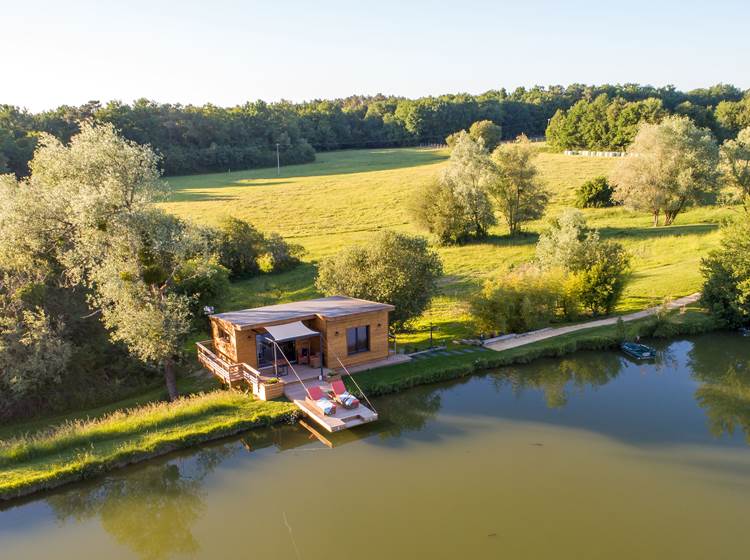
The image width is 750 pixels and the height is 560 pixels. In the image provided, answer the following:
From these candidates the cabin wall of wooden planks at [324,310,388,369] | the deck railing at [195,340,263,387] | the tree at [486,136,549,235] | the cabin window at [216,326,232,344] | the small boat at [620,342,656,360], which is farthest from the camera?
the tree at [486,136,549,235]

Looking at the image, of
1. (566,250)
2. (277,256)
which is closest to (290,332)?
(566,250)

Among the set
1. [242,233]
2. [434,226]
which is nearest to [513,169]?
[434,226]

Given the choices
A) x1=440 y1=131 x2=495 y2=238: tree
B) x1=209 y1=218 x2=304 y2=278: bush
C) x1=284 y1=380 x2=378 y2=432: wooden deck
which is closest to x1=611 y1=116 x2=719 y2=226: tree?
x1=440 y1=131 x2=495 y2=238: tree

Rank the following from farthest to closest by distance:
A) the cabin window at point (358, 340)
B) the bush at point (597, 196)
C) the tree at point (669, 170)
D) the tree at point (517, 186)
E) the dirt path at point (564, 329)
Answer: the bush at point (597, 196), the tree at point (517, 186), the tree at point (669, 170), the dirt path at point (564, 329), the cabin window at point (358, 340)

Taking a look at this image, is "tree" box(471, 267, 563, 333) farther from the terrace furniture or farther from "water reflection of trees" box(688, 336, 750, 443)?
the terrace furniture

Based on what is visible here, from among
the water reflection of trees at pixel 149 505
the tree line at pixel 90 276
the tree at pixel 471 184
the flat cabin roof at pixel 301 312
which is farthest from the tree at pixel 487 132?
the water reflection of trees at pixel 149 505

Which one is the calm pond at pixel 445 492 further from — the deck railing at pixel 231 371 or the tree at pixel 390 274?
the tree at pixel 390 274

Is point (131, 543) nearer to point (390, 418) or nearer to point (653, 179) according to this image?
point (390, 418)

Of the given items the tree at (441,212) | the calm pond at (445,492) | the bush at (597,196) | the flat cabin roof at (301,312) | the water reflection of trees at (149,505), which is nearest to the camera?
the calm pond at (445,492)
